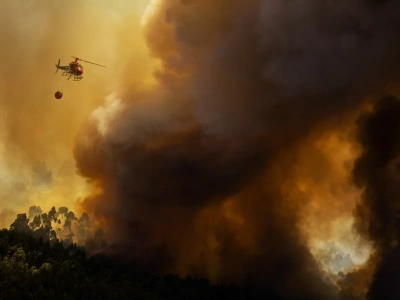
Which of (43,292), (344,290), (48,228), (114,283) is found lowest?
(43,292)

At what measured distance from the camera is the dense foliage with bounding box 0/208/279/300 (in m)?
105

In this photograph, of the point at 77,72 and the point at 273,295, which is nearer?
the point at 77,72

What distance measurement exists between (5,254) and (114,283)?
3140 centimetres

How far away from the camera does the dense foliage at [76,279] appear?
344 ft

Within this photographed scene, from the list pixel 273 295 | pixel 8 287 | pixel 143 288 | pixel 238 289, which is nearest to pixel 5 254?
pixel 8 287

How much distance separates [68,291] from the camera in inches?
4262

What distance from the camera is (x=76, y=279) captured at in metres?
115

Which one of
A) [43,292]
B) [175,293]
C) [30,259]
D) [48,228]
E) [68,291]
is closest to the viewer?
[43,292]

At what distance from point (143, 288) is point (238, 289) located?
98.4ft

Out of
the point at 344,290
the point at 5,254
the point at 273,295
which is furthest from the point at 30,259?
the point at 344,290

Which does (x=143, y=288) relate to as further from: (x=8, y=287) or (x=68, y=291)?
(x=8, y=287)

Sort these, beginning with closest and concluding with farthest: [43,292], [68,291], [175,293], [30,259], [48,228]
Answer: [43,292] < [68,291] < [30,259] < [175,293] < [48,228]

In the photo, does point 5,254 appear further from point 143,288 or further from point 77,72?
point 77,72

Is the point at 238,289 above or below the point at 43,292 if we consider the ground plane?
above
